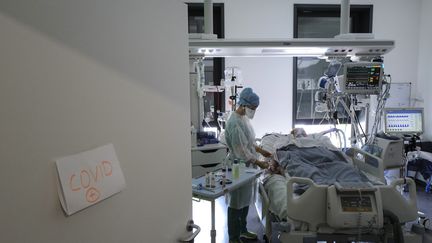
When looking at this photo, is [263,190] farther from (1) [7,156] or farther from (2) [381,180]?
(1) [7,156]

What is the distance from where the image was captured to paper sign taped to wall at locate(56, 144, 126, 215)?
0.74 m

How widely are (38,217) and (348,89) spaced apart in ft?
10.2

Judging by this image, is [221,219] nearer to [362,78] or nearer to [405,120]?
[362,78]

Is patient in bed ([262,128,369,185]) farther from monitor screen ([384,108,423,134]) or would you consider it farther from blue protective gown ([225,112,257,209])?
monitor screen ([384,108,423,134])

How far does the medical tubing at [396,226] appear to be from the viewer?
1.86 metres

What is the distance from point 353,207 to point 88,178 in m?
1.72

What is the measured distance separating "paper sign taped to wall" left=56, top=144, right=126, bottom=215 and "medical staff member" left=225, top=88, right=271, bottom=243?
6.73 feet

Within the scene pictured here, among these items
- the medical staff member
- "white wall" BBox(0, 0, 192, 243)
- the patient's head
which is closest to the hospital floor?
the medical staff member

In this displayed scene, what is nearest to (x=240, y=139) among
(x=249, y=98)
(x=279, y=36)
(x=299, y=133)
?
(x=249, y=98)

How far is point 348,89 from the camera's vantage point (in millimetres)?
3172

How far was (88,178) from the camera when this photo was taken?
81 cm

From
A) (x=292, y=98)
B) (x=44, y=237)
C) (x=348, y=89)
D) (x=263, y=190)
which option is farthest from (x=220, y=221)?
(x=44, y=237)

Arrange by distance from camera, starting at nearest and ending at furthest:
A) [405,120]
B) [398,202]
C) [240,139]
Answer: [398,202] → [240,139] → [405,120]

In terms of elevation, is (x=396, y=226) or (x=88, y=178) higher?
(x=88, y=178)
